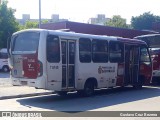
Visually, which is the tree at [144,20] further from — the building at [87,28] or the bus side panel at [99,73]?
the bus side panel at [99,73]

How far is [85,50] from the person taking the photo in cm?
1630

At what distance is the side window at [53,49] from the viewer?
47.3 ft

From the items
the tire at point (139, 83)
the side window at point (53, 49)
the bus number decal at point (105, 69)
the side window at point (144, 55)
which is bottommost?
the tire at point (139, 83)

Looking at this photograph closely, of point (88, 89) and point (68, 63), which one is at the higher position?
point (68, 63)

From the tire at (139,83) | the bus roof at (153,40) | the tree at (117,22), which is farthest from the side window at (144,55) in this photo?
the tree at (117,22)

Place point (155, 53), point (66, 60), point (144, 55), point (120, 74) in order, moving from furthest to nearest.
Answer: point (155, 53), point (144, 55), point (120, 74), point (66, 60)

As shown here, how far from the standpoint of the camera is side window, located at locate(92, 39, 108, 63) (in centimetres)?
1688

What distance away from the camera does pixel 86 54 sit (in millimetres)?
16375

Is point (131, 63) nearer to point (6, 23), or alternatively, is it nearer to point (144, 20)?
point (6, 23)

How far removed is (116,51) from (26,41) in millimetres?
5623

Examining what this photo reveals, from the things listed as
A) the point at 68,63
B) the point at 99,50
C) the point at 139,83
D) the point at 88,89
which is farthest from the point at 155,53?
the point at 68,63

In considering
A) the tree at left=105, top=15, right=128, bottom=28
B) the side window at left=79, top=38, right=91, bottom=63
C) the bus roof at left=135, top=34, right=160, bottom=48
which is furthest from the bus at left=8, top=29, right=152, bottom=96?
the tree at left=105, top=15, right=128, bottom=28

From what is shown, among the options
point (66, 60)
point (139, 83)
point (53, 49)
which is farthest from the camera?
point (139, 83)

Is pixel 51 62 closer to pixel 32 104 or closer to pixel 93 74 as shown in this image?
pixel 32 104
